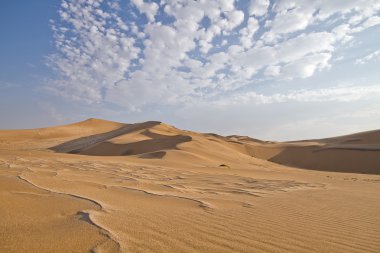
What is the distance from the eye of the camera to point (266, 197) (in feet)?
17.0

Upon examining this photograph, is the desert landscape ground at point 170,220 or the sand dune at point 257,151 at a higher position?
the sand dune at point 257,151

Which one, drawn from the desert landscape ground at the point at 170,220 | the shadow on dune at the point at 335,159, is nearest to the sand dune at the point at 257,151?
the shadow on dune at the point at 335,159

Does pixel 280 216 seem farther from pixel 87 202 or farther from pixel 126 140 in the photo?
pixel 126 140

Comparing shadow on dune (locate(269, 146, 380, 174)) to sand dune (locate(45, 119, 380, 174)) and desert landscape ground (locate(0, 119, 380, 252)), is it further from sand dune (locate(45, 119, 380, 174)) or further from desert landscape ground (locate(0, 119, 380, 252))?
desert landscape ground (locate(0, 119, 380, 252))

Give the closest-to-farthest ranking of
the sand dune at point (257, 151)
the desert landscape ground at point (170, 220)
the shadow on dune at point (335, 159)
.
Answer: the desert landscape ground at point (170, 220)
the sand dune at point (257, 151)
the shadow on dune at point (335, 159)

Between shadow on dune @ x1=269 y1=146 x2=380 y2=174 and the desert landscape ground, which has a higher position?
shadow on dune @ x1=269 y1=146 x2=380 y2=174

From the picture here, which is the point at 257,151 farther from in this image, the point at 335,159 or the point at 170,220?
the point at 170,220

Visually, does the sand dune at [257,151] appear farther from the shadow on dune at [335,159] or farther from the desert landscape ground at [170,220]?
the desert landscape ground at [170,220]

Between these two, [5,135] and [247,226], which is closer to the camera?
[247,226]

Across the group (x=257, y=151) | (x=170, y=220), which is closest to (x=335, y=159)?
(x=257, y=151)

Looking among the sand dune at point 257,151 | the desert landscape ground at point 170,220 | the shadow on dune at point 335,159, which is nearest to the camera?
the desert landscape ground at point 170,220

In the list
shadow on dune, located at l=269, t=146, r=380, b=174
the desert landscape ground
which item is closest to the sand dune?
shadow on dune, located at l=269, t=146, r=380, b=174

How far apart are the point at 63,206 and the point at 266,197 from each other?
318 cm

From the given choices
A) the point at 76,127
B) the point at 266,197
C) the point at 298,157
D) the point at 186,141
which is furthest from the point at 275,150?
the point at 76,127
